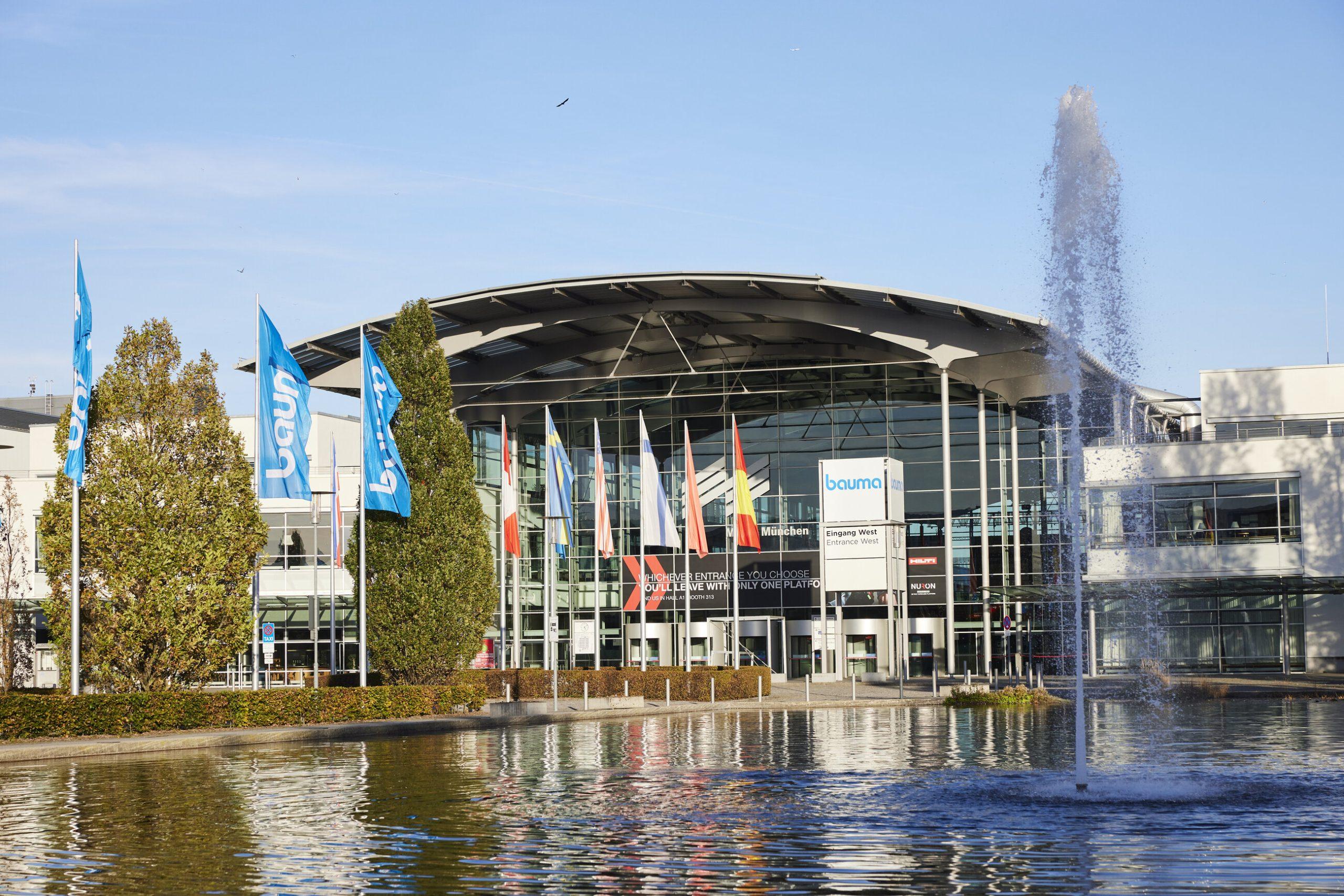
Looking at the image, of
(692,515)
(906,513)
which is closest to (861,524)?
(692,515)

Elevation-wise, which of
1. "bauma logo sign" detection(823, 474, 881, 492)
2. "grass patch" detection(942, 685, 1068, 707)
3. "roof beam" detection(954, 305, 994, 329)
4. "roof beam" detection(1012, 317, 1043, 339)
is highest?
"roof beam" detection(954, 305, 994, 329)

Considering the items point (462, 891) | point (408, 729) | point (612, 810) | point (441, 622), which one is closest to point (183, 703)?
point (408, 729)

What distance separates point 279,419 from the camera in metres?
29.9

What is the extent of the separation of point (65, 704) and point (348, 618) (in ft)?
109

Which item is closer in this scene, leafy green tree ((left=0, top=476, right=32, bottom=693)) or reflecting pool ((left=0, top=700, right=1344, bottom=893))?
reflecting pool ((left=0, top=700, right=1344, bottom=893))

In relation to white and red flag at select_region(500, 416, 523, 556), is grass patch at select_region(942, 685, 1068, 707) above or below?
below

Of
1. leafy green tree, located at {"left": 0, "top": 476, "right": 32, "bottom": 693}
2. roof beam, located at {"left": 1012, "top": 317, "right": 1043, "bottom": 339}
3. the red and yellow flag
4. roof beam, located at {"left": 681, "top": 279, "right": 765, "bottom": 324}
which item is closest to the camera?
leafy green tree, located at {"left": 0, "top": 476, "right": 32, "bottom": 693}

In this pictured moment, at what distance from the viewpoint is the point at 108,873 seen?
1033 centimetres

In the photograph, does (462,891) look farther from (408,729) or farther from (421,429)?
(421,429)

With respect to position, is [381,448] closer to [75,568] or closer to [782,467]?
[75,568]

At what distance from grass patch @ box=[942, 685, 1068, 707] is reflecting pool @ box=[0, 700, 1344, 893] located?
43.0 feet

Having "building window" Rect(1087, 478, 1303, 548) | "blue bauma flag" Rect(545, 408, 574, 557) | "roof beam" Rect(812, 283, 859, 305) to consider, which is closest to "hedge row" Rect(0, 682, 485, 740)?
"blue bauma flag" Rect(545, 408, 574, 557)

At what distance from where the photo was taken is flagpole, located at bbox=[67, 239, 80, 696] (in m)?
25.5

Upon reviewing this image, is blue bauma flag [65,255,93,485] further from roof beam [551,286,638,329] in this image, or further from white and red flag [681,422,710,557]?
roof beam [551,286,638,329]
